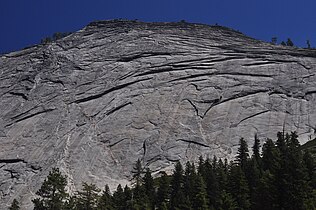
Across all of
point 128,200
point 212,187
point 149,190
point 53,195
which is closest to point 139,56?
point 149,190

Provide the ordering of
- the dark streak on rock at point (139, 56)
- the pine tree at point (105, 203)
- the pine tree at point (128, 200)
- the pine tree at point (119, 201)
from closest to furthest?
1. the pine tree at point (128, 200)
2. the pine tree at point (105, 203)
3. the pine tree at point (119, 201)
4. the dark streak on rock at point (139, 56)

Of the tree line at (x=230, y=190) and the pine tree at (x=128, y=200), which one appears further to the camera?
the pine tree at (x=128, y=200)

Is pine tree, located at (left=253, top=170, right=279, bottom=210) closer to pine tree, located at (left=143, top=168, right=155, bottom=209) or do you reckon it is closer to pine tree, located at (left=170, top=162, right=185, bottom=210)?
pine tree, located at (left=170, top=162, right=185, bottom=210)

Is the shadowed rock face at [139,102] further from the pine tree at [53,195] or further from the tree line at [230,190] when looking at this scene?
the pine tree at [53,195]

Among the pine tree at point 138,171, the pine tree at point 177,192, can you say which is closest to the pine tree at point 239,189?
the pine tree at point 177,192

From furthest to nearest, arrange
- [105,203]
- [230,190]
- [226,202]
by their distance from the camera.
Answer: [105,203] → [230,190] → [226,202]

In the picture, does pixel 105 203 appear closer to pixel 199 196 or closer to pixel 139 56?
pixel 199 196

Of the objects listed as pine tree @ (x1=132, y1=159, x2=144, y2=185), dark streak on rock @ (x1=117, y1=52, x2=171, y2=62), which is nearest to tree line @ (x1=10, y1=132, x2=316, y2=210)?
pine tree @ (x1=132, y1=159, x2=144, y2=185)

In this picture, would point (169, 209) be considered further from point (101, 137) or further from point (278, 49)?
point (278, 49)

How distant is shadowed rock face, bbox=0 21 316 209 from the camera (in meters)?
81.4

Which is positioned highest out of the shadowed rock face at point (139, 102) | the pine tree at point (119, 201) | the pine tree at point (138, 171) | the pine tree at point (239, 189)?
the shadowed rock face at point (139, 102)

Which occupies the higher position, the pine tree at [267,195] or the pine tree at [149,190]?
the pine tree at [149,190]

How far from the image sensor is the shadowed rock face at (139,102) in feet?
267

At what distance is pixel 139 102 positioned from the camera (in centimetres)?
8925
